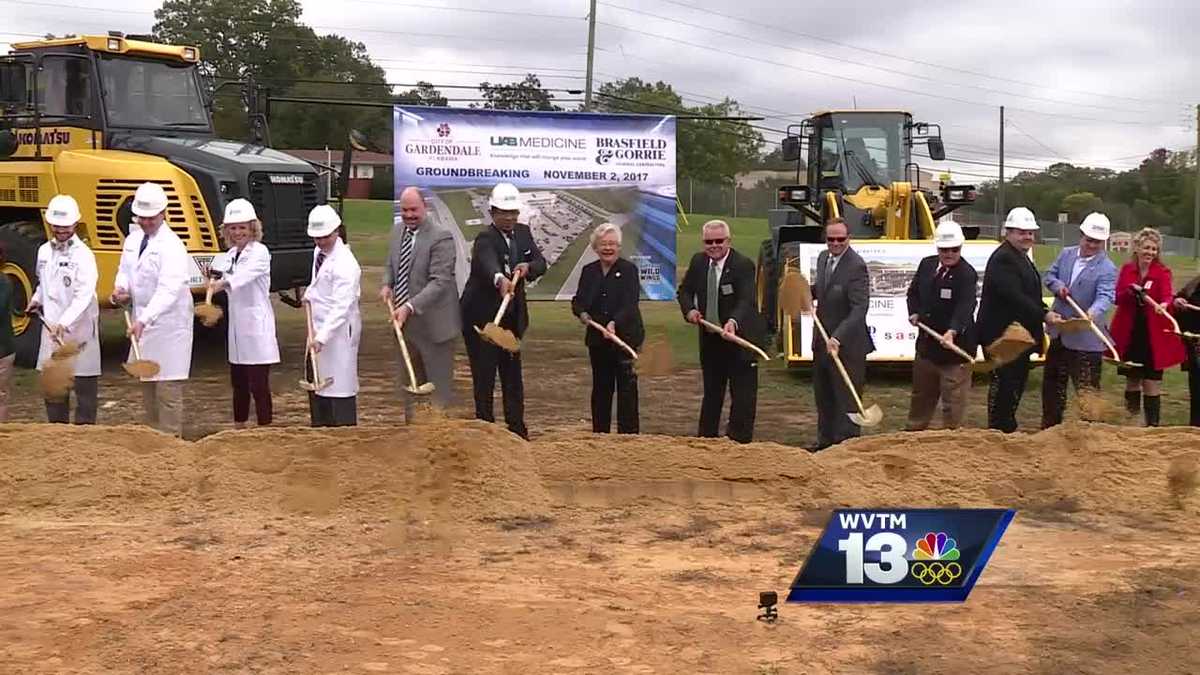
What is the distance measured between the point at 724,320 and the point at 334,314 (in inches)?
102

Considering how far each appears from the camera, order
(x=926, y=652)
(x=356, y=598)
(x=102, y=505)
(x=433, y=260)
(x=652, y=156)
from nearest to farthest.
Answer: (x=926, y=652) → (x=356, y=598) → (x=102, y=505) → (x=433, y=260) → (x=652, y=156)

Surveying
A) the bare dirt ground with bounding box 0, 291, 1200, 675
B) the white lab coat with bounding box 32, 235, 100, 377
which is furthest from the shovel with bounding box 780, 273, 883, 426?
the white lab coat with bounding box 32, 235, 100, 377

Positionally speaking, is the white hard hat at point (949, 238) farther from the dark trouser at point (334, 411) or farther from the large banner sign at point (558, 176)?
the large banner sign at point (558, 176)

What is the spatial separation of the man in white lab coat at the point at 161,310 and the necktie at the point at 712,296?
11.4 feet

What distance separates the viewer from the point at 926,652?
4.63m

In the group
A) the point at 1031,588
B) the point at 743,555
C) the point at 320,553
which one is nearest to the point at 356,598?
the point at 320,553

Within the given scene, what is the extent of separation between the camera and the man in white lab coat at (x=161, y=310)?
25.5 ft

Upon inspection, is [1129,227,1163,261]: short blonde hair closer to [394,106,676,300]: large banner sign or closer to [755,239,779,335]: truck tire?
[755,239,779,335]: truck tire

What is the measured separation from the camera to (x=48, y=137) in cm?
1241

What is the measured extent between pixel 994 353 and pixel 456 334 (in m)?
3.57

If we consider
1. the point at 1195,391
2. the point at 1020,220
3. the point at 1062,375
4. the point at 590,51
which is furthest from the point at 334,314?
the point at 590,51

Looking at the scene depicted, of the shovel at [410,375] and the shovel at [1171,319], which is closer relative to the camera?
the shovel at [410,375]

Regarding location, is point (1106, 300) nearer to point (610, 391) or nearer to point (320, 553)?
point (610, 391)

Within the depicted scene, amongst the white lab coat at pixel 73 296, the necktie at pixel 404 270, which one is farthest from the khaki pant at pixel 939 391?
the white lab coat at pixel 73 296
